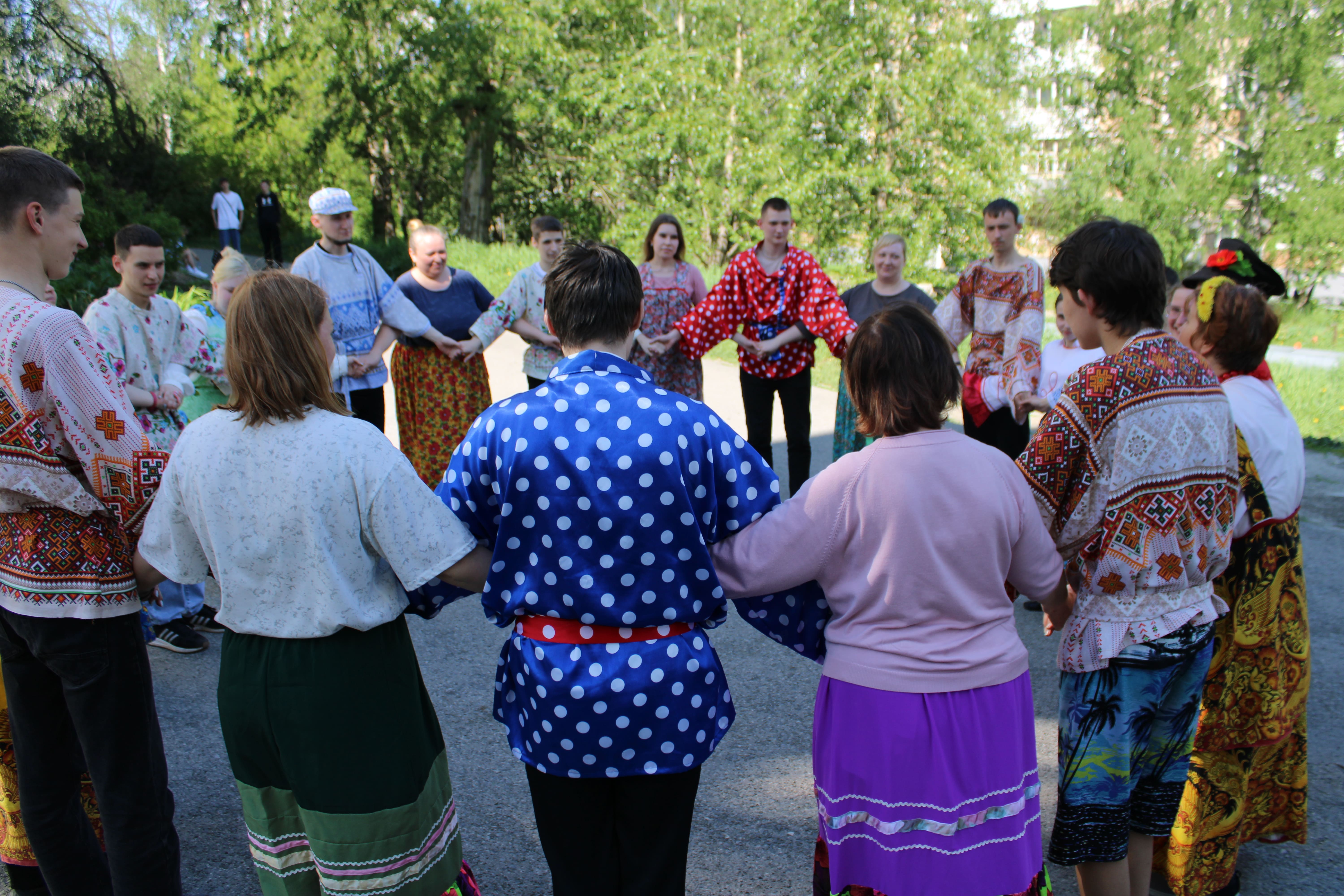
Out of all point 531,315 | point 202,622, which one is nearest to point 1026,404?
point 531,315

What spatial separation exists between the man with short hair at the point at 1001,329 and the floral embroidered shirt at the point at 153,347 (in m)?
3.87

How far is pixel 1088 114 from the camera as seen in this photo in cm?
2320

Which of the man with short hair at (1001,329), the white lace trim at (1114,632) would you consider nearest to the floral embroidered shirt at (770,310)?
the man with short hair at (1001,329)

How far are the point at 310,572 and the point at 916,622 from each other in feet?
4.18

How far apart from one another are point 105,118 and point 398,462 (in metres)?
17.7

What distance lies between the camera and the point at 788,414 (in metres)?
6.23

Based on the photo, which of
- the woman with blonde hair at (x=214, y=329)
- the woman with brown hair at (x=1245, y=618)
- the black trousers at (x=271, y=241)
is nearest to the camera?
the woman with brown hair at (x=1245, y=618)

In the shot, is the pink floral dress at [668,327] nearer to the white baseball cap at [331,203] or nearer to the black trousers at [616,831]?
the white baseball cap at [331,203]

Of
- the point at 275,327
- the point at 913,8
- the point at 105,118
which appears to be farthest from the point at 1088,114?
the point at 275,327

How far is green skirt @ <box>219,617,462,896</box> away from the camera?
197 cm

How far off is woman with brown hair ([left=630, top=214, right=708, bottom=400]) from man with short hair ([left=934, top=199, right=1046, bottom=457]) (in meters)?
1.63

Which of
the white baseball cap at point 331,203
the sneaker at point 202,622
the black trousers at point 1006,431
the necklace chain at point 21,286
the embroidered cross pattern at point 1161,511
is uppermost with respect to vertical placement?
the white baseball cap at point 331,203

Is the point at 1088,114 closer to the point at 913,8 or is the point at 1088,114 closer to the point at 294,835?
the point at 913,8

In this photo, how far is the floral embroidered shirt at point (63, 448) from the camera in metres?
2.15
